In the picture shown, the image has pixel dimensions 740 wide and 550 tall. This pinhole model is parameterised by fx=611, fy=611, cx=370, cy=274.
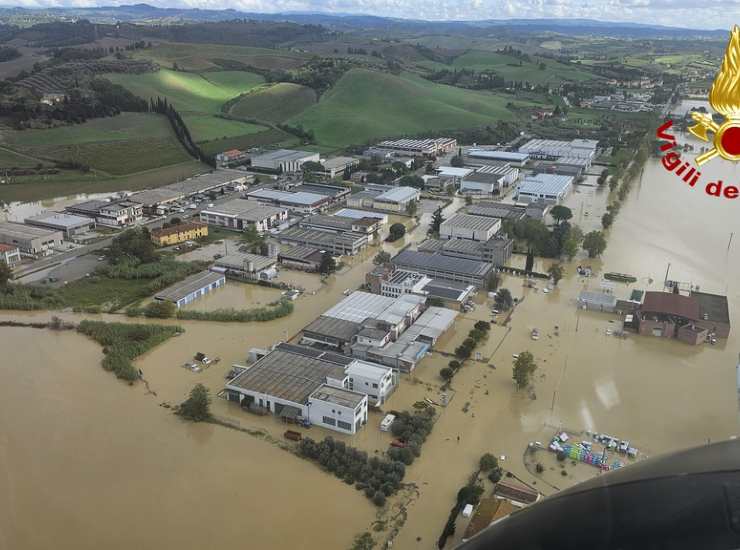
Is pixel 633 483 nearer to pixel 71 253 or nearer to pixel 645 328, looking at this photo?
pixel 645 328

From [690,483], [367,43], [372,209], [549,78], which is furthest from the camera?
[367,43]

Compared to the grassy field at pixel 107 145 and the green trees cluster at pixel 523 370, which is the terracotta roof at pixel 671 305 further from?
the grassy field at pixel 107 145

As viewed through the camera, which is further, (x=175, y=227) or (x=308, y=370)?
(x=175, y=227)

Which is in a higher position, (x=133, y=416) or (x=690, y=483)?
(x=690, y=483)

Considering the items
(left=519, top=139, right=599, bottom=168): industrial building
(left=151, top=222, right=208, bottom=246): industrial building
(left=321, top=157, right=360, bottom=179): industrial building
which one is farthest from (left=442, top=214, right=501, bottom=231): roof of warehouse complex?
(left=519, top=139, right=599, bottom=168): industrial building

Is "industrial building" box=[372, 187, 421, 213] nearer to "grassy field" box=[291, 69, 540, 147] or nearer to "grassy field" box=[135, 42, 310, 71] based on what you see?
"grassy field" box=[291, 69, 540, 147]

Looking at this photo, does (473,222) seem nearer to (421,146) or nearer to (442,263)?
(442,263)

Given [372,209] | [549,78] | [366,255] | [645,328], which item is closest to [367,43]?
Answer: [549,78]
